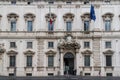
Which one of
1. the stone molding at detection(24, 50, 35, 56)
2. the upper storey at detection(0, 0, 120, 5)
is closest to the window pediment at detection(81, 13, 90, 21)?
the upper storey at detection(0, 0, 120, 5)

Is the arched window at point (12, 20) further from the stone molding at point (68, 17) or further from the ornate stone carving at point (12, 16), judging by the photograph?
the stone molding at point (68, 17)

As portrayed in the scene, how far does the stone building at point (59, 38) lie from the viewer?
68.6 m

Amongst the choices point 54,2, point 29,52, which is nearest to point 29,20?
point 54,2

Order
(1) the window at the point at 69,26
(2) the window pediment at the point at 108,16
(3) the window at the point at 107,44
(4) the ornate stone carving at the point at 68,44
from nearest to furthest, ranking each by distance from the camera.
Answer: (4) the ornate stone carving at the point at 68,44 < (3) the window at the point at 107,44 < (2) the window pediment at the point at 108,16 < (1) the window at the point at 69,26

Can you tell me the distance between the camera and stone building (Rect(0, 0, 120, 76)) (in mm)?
68625

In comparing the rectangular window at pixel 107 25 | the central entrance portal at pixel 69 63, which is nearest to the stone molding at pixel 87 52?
the central entrance portal at pixel 69 63

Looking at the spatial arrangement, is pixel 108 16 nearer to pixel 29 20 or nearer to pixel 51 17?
pixel 51 17

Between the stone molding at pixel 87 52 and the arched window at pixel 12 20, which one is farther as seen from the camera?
the arched window at pixel 12 20

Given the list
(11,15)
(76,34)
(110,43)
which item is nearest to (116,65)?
(110,43)

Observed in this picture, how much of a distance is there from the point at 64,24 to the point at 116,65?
10824 millimetres

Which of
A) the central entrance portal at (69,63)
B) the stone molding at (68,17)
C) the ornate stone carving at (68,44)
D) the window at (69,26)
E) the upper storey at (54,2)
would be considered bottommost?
the central entrance portal at (69,63)

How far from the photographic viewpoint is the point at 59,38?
69.4 m

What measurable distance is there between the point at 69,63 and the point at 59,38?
4436 millimetres

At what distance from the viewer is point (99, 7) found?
70250mm
